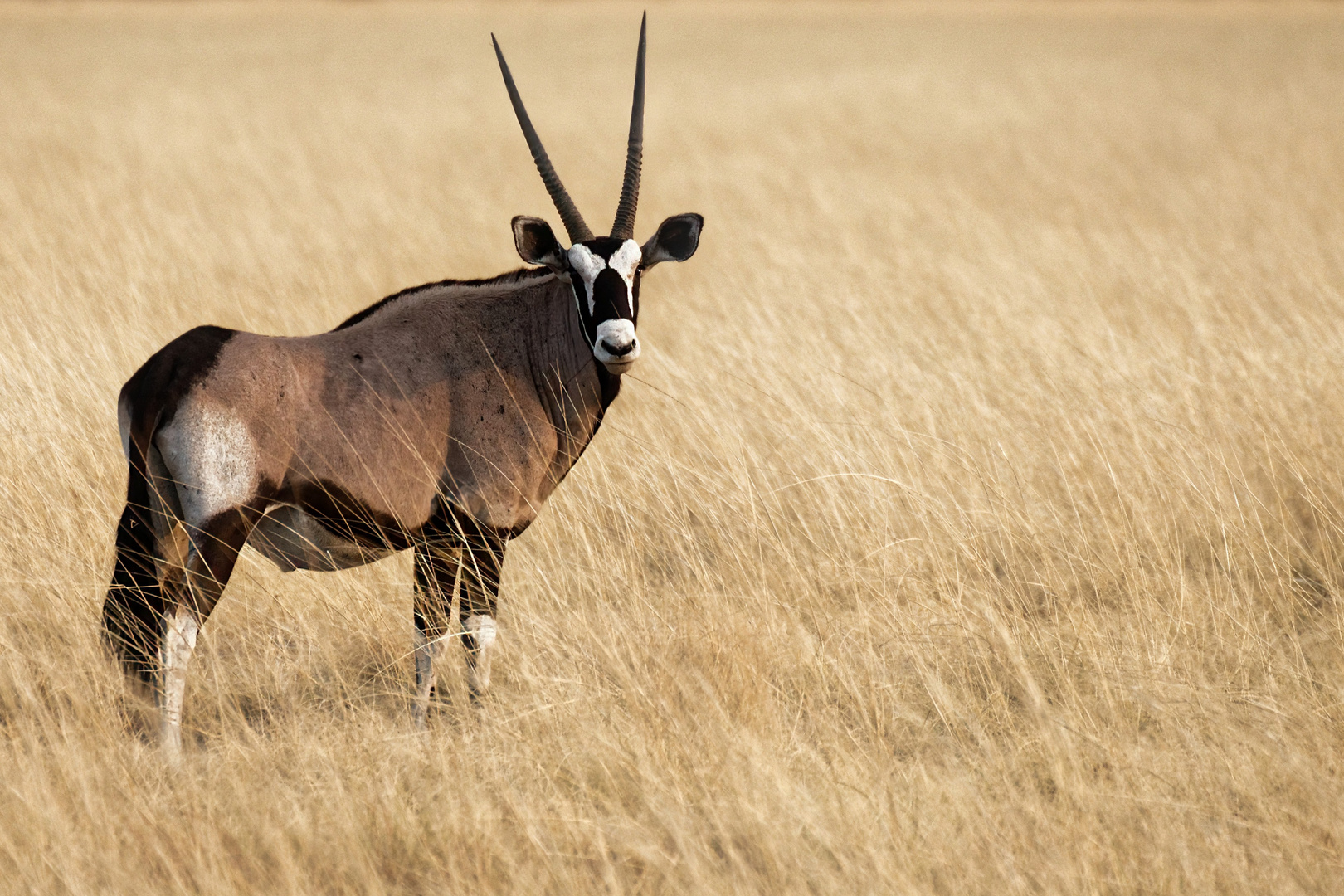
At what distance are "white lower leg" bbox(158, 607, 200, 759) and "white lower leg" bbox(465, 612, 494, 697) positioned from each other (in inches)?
36.8

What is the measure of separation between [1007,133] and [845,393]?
44.0ft

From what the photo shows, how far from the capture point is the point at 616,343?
13.5ft

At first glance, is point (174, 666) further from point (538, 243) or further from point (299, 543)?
point (538, 243)

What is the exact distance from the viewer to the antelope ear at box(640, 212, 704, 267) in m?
4.74

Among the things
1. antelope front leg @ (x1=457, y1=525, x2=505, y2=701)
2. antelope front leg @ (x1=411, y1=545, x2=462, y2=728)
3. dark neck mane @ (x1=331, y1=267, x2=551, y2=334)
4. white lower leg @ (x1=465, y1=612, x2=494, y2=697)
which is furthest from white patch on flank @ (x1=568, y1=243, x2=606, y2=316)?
white lower leg @ (x1=465, y1=612, x2=494, y2=697)

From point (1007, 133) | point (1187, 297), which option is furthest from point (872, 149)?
point (1187, 297)

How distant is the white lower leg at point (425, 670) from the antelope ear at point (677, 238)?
167cm

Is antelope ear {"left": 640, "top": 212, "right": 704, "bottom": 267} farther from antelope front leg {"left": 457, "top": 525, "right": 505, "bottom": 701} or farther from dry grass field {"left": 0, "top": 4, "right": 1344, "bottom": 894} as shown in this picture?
antelope front leg {"left": 457, "top": 525, "right": 505, "bottom": 701}

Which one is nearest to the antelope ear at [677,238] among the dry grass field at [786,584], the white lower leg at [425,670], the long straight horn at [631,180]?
the long straight horn at [631,180]

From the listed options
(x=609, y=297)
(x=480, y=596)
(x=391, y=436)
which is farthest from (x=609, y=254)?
(x=480, y=596)

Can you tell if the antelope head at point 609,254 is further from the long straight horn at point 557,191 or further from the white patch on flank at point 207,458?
the white patch on flank at point 207,458

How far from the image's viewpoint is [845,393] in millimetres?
7457

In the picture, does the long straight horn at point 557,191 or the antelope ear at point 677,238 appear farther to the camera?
the antelope ear at point 677,238

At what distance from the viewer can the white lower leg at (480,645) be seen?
434 centimetres
